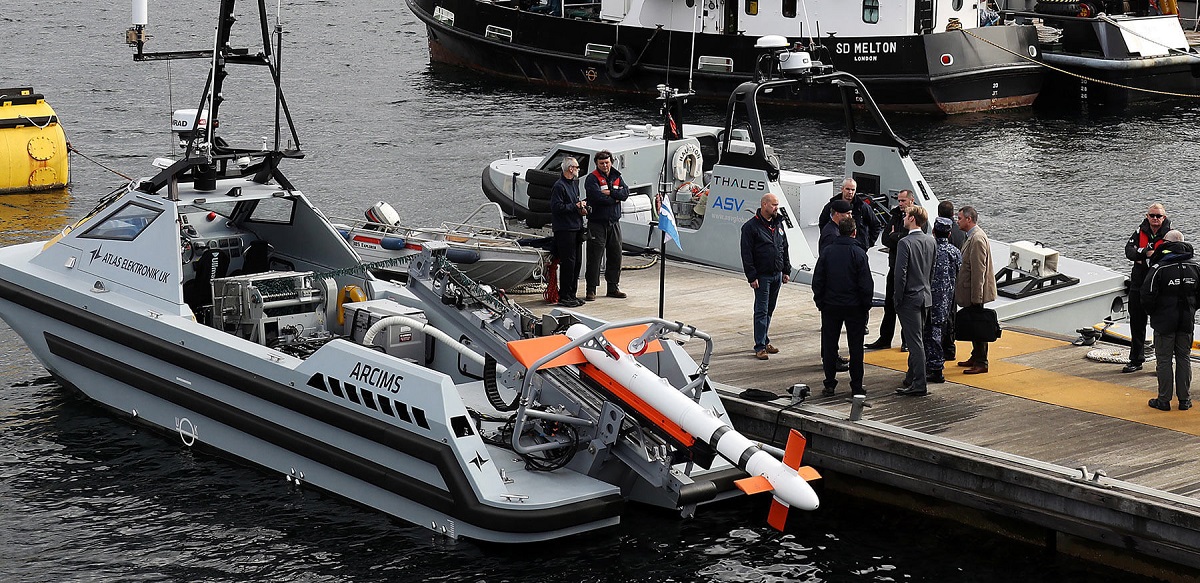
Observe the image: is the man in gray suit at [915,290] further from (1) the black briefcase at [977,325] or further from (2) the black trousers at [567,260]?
(2) the black trousers at [567,260]

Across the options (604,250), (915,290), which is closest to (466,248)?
(604,250)

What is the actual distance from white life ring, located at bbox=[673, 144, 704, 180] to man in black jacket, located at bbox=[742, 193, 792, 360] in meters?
5.33

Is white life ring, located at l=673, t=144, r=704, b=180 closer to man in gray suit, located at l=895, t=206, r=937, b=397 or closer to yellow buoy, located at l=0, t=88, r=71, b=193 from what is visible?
man in gray suit, located at l=895, t=206, r=937, b=397

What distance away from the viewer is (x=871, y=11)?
31875mm

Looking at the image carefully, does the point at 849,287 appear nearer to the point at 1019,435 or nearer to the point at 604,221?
the point at 1019,435

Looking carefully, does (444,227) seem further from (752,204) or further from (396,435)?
(396,435)

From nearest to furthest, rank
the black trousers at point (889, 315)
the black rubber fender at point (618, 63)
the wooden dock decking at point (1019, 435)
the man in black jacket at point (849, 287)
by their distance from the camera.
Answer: the wooden dock decking at point (1019, 435) < the man in black jacket at point (849, 287) < the black trousers at point (889, 315) < the black rubber fender at point (618, 63)

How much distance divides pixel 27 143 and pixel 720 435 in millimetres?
16853

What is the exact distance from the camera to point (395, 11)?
51.8m

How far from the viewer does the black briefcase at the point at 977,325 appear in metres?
11.1

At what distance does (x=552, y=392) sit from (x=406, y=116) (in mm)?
23554

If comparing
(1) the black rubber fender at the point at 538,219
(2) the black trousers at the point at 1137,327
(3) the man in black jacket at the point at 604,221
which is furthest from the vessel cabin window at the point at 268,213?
(2) the black trousers at the point at 1137,327

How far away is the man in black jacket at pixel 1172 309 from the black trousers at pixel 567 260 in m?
5.35

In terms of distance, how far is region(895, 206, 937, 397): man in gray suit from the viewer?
34.8 ft
